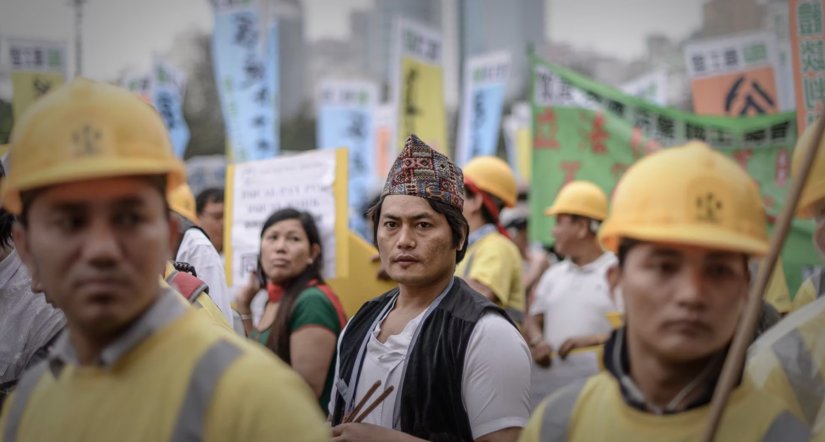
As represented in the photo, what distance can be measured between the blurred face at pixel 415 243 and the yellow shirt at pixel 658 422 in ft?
4.55

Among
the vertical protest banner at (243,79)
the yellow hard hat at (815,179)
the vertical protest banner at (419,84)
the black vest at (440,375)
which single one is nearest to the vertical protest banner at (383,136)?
the vertical protest banner at (243,79)

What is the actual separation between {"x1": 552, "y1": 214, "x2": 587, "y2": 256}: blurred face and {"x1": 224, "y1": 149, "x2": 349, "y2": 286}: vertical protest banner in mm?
2198

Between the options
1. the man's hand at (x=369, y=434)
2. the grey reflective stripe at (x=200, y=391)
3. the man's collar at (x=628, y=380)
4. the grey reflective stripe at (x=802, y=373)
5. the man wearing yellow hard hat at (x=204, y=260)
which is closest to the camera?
the grey reflective stripe at (x=200, y=391)

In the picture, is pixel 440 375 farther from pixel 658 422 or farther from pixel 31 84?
pixel 31 84

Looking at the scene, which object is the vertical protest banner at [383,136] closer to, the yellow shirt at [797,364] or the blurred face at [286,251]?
the blurred face at [286,251]

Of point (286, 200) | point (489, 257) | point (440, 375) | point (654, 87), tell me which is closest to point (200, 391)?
point (440, 375)

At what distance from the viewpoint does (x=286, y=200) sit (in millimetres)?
6266

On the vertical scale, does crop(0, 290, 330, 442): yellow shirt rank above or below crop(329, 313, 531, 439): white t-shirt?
above

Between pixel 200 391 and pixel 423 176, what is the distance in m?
1.95

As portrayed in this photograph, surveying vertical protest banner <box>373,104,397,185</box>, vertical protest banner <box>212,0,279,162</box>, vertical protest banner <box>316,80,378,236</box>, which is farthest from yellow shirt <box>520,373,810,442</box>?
vertical protest banner <box>373,104,397,185</box>

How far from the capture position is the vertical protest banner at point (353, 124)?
16.8 meters

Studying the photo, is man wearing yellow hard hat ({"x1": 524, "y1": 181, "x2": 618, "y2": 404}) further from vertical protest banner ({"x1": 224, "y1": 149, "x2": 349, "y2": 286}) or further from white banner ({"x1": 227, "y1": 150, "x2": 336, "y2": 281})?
white banner ({"x1": 227, "y1": 150, "x2": 336, "y2": 281})

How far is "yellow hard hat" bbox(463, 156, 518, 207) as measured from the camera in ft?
21.2

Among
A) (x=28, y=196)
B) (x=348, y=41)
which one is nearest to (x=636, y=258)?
(x=28, y=196)
